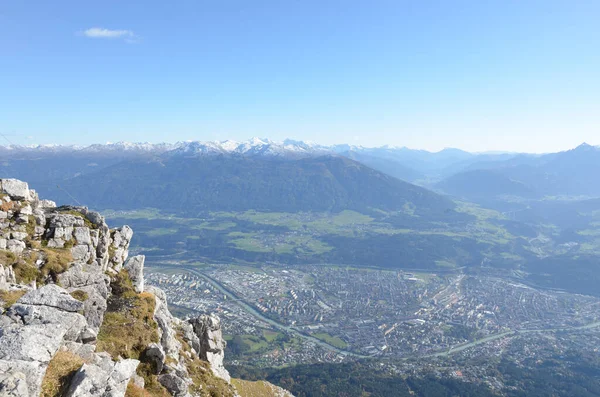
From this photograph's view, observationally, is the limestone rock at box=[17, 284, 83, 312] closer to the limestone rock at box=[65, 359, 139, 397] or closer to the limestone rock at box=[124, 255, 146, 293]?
the limestone rock at box=[65, 359, 139, 397]

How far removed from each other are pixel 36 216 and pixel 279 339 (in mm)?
124591

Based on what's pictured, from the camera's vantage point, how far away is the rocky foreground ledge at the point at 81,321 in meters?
14.9

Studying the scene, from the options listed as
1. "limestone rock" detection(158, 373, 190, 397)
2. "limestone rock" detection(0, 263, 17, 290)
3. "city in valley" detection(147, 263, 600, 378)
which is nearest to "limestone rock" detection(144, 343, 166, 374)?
"limestone rock" detection(158, 373, 190, 397)

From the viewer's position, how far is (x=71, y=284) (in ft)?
88.3

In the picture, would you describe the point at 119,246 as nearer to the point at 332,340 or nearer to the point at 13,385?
the point at 13,385

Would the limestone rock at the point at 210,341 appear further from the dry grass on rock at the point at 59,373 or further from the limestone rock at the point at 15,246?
the dry grass on rock at the point at 59,373

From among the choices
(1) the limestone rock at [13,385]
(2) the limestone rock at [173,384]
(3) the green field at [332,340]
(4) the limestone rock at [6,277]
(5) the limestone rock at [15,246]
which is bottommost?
(3) the green field at [332,340]

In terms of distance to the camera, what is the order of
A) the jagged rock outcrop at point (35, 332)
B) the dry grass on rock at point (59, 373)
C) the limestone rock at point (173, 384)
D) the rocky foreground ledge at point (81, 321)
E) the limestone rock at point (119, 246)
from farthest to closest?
the limestone rock at point (119, 246) → the limestone rock at point (173, 384) → the rocky foreground ledge at point (81, 321) → the dry grass on rock at point (59, 373) → the jagged rock outcrop at point (35, 332)

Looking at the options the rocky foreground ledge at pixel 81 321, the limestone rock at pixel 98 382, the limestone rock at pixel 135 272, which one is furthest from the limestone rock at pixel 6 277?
the limestone rock at pixel 135 272

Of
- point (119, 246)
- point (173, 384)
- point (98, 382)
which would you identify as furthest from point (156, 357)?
point (119, 246)

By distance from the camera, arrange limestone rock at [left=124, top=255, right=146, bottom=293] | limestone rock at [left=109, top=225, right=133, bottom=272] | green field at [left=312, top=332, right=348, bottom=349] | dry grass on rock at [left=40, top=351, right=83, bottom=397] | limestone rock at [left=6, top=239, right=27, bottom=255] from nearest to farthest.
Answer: dry grass on rock at [left=40, top=351, right=83, bottom=397] → limestone rock at [left=6, top=239, right=27, bottom=255] → limestone rock at [left=109, top=225, right=133, bottom=272] → limestone rock at [left=124, top=255, right=146, bottom=293] → green field at [left=312, top=332, right=348, bottom=349]

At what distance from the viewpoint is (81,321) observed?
65.0ft

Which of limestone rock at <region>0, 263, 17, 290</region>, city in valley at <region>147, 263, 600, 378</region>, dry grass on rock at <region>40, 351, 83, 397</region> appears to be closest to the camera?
dry grass on rock at <region>40, 351, 83, 397</region>

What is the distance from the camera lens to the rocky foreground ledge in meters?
14.9
